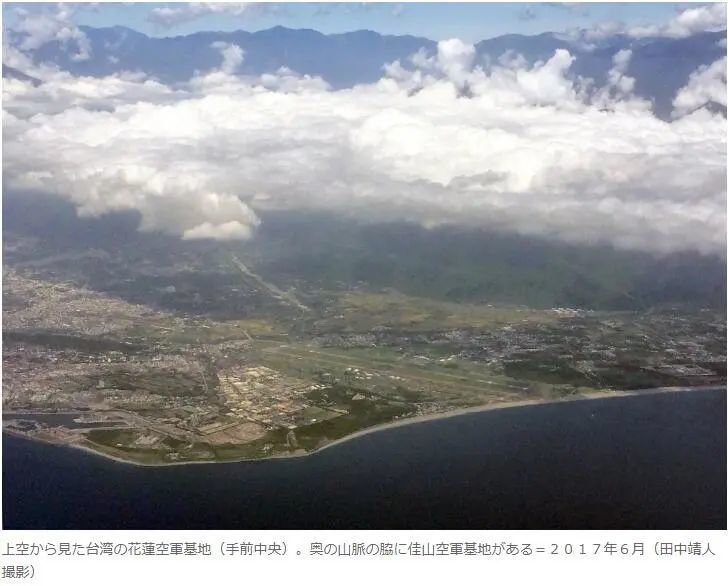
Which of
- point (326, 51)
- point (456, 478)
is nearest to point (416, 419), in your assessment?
point (456, 478)

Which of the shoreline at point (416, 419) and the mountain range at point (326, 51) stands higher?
the mountain range at point (326, 51)

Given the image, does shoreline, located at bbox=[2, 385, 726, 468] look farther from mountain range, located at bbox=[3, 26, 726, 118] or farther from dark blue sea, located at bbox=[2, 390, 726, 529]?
mountain range, located at bbox=[3, 26, 726, 118]

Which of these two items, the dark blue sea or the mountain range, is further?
the mountain range

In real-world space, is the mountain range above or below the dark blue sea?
Answer: above

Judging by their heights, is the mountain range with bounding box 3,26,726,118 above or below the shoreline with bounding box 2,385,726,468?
above

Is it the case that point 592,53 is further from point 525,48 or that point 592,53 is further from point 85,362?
point 85,362

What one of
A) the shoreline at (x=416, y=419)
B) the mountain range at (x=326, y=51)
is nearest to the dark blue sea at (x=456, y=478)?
the shoreline at (x=416, y=419)

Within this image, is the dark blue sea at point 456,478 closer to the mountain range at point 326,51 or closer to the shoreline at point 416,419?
the shoreline at point 416,419

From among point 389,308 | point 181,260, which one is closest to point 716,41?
point 389,308

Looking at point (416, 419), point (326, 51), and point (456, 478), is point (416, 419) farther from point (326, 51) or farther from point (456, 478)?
point (326, 51)

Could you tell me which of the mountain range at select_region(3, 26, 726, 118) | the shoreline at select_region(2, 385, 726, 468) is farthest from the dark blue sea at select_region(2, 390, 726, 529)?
the mountain range at select_region(3, 26, 726, 118)

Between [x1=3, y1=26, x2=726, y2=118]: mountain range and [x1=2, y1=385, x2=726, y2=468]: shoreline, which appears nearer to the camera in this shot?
[x1=2, y1=385, x2=726, y2=468]: shoreline
